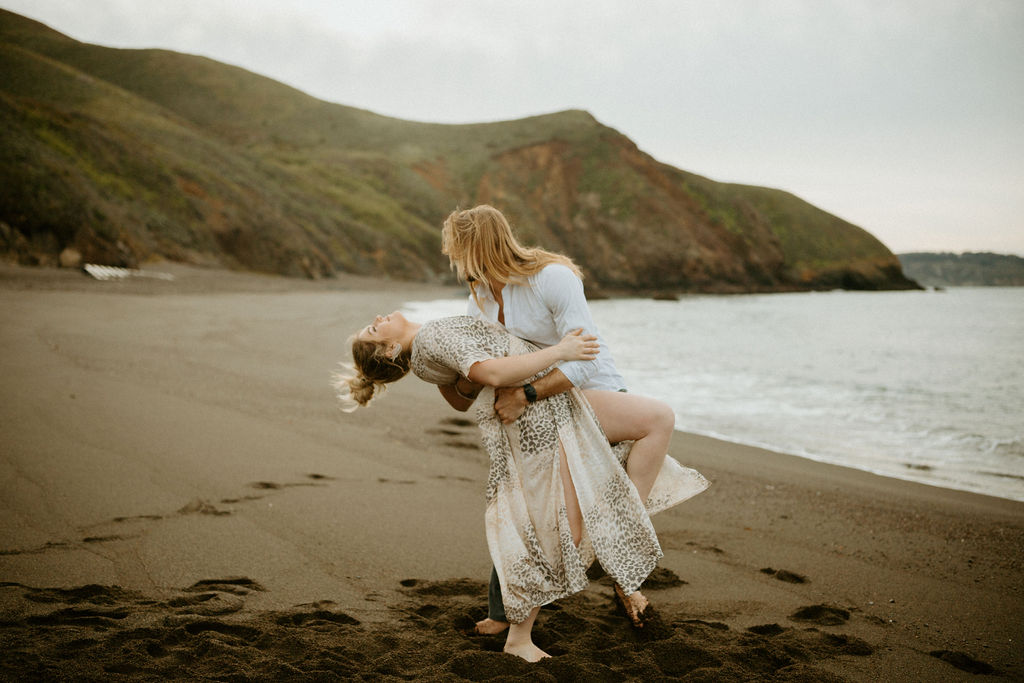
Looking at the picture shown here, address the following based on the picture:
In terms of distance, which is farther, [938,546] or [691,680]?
[938,546]

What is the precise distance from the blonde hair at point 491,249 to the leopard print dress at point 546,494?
0.22 meters

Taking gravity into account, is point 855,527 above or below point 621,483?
below

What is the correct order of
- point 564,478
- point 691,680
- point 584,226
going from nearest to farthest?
1. point 691,680
2. point 564,478
3. point 584,226

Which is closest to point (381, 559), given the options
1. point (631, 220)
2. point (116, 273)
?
point (116, 273)

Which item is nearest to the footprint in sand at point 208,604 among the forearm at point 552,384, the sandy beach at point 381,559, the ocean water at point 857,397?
the sandy beach at point 381,559

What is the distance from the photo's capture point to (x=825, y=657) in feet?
9.20

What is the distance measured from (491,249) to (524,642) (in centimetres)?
157

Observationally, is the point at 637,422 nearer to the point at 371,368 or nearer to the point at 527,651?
the point at 527,651

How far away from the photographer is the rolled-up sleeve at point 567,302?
2.70 metres

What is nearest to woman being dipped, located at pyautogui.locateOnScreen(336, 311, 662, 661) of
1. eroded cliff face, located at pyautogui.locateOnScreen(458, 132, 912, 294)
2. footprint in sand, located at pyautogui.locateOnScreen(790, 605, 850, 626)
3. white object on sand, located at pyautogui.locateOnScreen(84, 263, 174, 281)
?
footprint in sand, located at pyautogui.locateOnScreen(790, 605, 850, 626)

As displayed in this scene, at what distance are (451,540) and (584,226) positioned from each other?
7535 cm

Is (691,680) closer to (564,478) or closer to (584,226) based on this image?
(564,478)

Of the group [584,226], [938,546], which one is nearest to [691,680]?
[938,546]

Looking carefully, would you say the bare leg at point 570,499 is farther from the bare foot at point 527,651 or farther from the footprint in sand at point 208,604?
the footprint in sand at point 208,604
